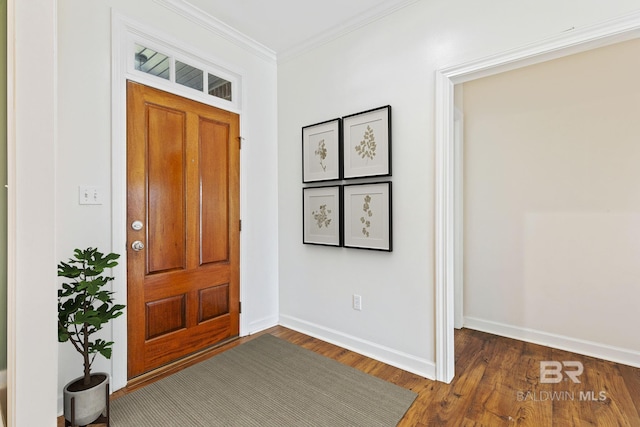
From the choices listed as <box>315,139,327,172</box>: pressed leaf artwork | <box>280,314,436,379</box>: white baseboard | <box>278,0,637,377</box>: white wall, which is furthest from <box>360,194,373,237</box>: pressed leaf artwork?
<box>280,314,436,379</box>: white baseboard

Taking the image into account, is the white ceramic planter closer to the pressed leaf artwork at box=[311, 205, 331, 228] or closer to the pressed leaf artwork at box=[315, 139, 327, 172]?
the pressed leaf artwork at box=[311, 205, 331, 228]

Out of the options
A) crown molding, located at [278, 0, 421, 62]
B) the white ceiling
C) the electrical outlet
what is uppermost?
the white ceiling

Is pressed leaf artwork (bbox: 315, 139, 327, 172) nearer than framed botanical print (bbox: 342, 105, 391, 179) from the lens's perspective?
No

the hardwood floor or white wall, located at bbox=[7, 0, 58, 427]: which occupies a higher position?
white wall, located at bbox=[7, 0, 58, 427]

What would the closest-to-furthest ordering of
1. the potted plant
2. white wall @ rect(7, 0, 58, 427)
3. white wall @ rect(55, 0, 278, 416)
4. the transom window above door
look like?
white wall @ rect(7, 0, 58, 427) < the potted plant < white wall @ rect(55, 0, 278, 416) < the transom window above door

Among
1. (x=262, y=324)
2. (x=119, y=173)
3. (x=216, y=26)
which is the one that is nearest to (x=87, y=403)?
(x=119, y=173)

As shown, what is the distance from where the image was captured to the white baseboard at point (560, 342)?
2.26 meters

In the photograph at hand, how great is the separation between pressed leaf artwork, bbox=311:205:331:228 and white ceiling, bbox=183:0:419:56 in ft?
4.91

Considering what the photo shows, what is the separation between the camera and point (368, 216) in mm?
2375

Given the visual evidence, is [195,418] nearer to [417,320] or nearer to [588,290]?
[417,320]

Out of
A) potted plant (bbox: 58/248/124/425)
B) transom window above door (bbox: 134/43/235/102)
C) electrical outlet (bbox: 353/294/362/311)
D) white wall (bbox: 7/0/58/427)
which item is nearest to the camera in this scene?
white wall (bbox: 7/0/58/427)

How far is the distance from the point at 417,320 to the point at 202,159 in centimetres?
206

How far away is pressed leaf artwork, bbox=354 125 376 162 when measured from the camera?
7.63 feet

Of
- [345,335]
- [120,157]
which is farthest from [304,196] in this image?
[120,157]
